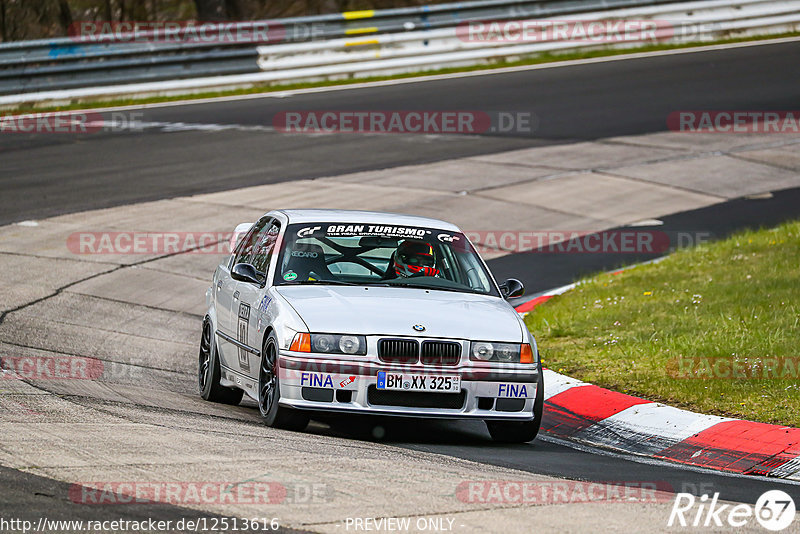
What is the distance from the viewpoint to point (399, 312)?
7.89 m

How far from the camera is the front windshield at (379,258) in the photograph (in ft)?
28.6

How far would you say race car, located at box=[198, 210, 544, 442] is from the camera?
7594 millimetres

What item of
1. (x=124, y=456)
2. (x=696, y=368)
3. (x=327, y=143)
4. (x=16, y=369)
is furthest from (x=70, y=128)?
(x=124, y=456)

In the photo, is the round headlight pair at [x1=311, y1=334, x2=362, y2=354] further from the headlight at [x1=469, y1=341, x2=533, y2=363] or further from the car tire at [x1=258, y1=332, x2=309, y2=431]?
the headlight at [x1=469, y1=341, x2=533, y2=363]

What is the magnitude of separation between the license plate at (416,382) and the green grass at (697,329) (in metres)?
2.00

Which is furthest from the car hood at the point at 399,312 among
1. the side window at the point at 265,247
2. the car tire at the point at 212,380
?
the car tire at the point at 212,380

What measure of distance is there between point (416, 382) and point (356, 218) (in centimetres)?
193

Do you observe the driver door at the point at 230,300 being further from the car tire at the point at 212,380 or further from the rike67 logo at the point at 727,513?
the rike67 logo at the point at 727,513

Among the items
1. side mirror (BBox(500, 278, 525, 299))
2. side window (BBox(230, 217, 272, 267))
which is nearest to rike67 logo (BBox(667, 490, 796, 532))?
side mirror (BBox(500, 278, 525, 299))

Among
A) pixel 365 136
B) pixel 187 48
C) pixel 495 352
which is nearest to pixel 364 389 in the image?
pixel 495 352

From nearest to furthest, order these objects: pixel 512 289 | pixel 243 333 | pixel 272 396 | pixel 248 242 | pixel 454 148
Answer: pixel 272 396 < pixel 243 333 < pixel 512 289 < pixel 248 242 < pixel 454 148

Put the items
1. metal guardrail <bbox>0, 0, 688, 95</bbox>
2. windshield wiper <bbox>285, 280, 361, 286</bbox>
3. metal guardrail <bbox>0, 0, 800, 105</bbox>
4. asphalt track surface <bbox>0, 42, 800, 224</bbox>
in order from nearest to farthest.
Answer: 1. windshield wiper <bbox>285, 280, 361, 286</bbox>
2. asphalt track surface <bbox>0, 42, 800, 224</bbox>
3. metal guardrail <bbox>0, 0, 688, 95</bbox>
4. metal guardrail <bbox>0, 0, 800, 105</bbox>

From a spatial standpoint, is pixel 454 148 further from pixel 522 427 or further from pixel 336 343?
pixel 336 343

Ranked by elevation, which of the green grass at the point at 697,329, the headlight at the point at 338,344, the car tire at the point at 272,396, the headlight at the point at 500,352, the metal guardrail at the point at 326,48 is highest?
the metal guardrail at the point at 326,48
